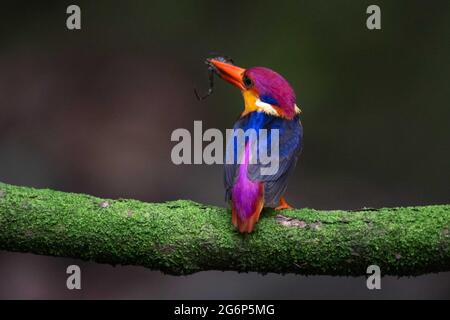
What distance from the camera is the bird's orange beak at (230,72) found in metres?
3.09

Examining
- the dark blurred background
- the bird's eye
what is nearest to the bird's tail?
the bird's eye

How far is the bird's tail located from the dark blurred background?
2.47 metres

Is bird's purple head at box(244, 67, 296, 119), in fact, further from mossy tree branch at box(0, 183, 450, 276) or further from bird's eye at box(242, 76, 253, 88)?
mossy tree branch at box(0, 183, 450, 276)

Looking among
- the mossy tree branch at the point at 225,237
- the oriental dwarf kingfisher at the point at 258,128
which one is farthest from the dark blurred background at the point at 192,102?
the mossy tree branch at the point at 225,237

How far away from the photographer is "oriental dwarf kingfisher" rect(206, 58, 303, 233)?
8.63 feet

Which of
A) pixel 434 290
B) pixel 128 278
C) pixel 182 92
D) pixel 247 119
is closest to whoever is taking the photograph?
pixel 247 119

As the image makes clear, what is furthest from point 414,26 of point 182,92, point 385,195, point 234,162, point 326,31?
point 234,162

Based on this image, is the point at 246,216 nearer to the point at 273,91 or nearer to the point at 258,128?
the point at 258,128

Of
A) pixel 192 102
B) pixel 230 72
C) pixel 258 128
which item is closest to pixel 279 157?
pixel 258 128

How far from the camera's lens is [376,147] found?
5613 millimetres

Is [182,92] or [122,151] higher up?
[182,92]

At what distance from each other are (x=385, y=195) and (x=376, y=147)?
37 centimetres

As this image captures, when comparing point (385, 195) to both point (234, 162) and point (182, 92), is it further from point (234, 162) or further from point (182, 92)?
point (234, 162)

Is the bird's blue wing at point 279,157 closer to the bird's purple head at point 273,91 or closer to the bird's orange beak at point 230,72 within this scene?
the bird's purple head at point 273,91
